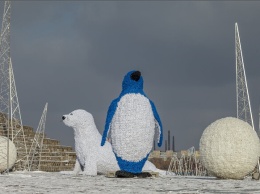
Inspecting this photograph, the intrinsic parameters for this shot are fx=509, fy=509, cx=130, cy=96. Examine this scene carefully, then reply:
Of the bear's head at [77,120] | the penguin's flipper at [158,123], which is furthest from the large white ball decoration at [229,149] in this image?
the bear's head at [77,120]

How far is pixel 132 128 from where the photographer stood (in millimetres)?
13297

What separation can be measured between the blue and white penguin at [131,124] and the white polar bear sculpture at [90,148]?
5.17ft

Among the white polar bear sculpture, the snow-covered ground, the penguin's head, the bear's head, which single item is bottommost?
the snow-covered ground

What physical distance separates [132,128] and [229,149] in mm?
2809

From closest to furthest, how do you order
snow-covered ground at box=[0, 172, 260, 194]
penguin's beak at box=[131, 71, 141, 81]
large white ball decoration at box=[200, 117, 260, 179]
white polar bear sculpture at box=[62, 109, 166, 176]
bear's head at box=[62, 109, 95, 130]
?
1. snow-covered ground at box=[0, 172, 260, 194]
2. penguin's beak at box=[131, 71, 141, 81]
3. large white ball decoration at box=[200, 117, 260, 179]
4. white polar bear sculpture at box=[62, 109, 166, 176]
5. bear's head at box=[62, 109, 95, 130]

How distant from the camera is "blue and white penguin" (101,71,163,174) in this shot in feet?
43.8

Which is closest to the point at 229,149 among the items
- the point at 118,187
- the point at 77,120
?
the point at 77,120

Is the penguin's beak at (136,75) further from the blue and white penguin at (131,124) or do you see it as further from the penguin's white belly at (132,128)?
the penguin's white belly at (132,128)

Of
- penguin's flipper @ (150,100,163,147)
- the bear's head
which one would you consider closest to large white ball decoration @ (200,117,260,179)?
penguin's flipper @ (150,100,163,147)

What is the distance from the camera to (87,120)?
1585 centimetres

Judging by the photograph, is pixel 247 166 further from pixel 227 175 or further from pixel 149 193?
pixel 149 193

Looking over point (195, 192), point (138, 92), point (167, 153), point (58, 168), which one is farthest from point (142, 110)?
point (167, 153)

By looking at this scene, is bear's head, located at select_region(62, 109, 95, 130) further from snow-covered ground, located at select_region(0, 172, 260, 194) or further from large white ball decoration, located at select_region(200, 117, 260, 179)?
snow-covered ground, located at select_region(0, 172, 260, 194)

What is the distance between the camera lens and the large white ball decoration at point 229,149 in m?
14.0
